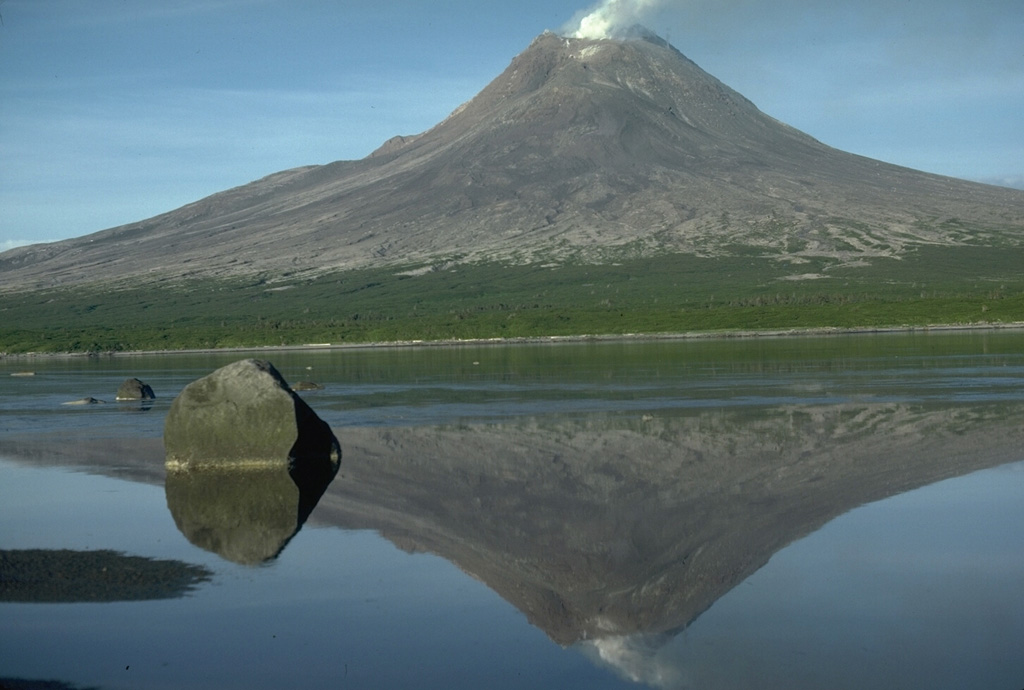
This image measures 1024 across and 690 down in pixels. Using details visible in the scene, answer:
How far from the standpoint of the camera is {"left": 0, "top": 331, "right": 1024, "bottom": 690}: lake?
952cm

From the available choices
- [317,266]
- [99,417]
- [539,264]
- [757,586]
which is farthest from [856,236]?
[757,586]

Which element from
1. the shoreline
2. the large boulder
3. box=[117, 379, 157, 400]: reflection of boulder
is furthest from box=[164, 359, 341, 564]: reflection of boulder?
the shoreline

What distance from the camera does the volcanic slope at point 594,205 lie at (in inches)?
5581

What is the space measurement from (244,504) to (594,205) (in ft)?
472

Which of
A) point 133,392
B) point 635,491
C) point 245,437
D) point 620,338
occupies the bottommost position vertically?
point 620,338

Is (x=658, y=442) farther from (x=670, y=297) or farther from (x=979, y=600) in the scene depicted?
(x=670, y=297)

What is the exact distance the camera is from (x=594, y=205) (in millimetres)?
158125

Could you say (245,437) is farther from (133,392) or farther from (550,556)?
(133,392)

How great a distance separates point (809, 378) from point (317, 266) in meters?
118

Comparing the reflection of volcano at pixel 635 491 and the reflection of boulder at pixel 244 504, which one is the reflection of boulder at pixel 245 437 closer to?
the reflection of boulder at pixel 244 504

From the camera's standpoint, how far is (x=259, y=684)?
911 cm

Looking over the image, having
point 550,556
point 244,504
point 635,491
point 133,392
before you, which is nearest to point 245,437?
point 244,504

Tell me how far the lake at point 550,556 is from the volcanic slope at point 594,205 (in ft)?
361

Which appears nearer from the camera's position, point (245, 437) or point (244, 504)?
point (244, 504)
